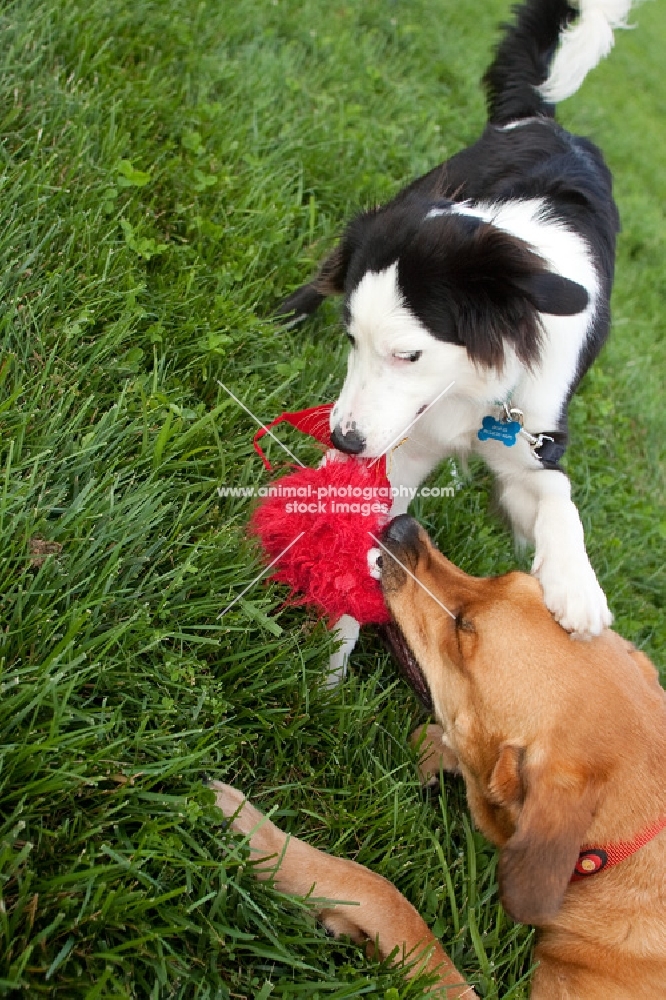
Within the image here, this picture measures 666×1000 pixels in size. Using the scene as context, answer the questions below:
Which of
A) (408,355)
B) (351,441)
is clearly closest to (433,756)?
(351,441)

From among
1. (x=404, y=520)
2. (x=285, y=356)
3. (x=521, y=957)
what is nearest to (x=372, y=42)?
(x=285, y=356)

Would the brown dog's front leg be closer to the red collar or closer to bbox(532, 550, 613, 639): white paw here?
the red collar

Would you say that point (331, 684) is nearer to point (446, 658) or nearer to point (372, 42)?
point (446, 658)

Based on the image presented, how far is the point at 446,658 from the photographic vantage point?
7.95ft

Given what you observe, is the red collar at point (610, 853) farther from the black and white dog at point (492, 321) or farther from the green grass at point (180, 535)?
the black and white dog at point (492, 321)

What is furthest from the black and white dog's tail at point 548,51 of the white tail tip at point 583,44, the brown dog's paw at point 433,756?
the brown dog's paw at point 433,756

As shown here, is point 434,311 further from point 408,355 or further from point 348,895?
point 348,895

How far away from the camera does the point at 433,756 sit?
2.61 meters

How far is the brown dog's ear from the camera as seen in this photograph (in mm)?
1891

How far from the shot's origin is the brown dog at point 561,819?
79.6 inches

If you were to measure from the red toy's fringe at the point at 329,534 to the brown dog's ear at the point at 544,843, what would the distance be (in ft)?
2.30

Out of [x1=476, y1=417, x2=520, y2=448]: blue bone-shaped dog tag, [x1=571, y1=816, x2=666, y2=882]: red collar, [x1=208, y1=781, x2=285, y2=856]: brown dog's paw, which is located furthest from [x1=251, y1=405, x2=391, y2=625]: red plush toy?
[x1=571, y1=816, x2=666, y2=882]: red collar

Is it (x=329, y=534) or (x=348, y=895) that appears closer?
(x=348, y=895)

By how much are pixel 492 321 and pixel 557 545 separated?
28.3 inches
